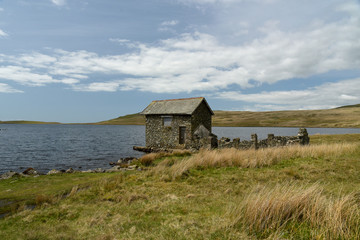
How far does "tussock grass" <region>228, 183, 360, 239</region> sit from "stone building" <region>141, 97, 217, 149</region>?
20598 millimetres

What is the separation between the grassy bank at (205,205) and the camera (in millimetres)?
4992

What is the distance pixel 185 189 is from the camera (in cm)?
909

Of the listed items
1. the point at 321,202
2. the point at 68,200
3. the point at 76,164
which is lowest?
the point at 76,164

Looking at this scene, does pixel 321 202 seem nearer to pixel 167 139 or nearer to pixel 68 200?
pixel 68 200

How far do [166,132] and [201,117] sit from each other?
5.04m

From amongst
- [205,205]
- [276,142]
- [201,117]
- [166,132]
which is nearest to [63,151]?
[166,132]

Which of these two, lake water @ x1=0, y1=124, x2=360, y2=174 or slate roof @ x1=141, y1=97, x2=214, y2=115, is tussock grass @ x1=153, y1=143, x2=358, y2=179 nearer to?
lake water @ x1=0, y1=124, x2=360, y2=174

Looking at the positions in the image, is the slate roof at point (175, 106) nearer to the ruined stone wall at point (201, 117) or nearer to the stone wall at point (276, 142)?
the ruined stone wall at point (201, 117)

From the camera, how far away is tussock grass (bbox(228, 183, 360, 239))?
461cm

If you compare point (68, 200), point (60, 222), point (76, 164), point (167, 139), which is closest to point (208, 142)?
point (167, 139)

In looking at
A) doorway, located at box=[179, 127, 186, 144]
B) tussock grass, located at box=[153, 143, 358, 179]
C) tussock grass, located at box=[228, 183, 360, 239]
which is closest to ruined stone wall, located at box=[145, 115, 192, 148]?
doorway, located at box=[179, 127, 186, 144]

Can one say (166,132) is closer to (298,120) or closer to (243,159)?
(243,159)

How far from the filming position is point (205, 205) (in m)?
7.10

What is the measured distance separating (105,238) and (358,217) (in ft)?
17.8
